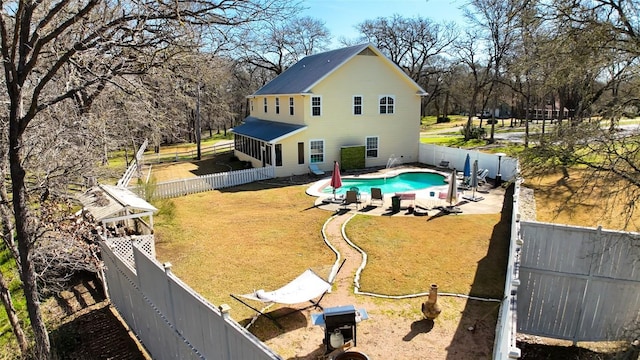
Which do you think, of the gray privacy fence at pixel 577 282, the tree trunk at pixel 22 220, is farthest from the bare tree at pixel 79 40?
the gray privacy fence at pixel 577 282

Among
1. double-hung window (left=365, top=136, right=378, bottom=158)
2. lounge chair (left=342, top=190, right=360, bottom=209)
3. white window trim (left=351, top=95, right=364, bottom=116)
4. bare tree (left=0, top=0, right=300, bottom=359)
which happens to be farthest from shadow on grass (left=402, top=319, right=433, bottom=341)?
double-hung window (left=365, top=136, right=378, bottom=158)

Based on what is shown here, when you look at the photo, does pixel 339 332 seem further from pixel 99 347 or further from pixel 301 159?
pixel 301 159

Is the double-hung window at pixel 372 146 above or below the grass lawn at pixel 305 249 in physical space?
above

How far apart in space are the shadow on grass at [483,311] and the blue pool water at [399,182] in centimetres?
933

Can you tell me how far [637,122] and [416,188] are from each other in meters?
14.5

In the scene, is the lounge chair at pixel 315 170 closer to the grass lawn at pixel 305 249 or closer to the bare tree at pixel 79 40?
the grass lawn at pixel 305 249

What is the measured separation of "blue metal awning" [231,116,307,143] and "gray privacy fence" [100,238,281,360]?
48.9 feet

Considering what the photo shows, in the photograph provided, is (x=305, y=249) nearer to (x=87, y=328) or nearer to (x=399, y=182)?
(x=87, y=328)

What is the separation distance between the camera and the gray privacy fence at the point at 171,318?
516 centimetres

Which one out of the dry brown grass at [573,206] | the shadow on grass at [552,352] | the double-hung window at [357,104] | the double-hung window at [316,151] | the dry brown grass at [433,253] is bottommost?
the shadow on grass at [552,352]

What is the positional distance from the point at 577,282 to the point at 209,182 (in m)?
17.3

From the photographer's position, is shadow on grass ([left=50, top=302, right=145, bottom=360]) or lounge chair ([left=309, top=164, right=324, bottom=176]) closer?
shadow on grass ([left=50, top=302, right=145, bottom=360])

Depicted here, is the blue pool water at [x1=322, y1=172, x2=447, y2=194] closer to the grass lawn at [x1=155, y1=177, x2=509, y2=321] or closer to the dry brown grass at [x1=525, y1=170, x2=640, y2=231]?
the grass lawn at [x1=155, y1=177, x2=509, y2=321]

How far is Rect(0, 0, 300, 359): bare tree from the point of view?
203 inches
